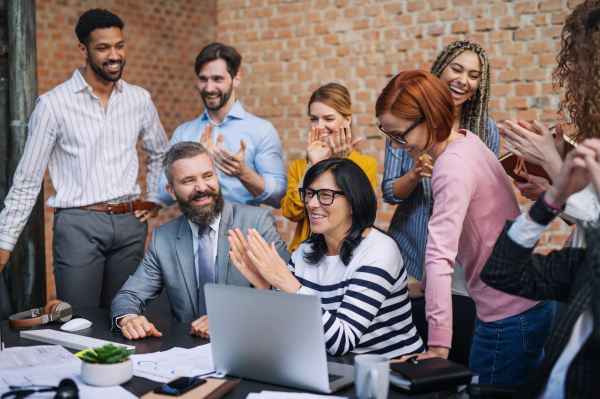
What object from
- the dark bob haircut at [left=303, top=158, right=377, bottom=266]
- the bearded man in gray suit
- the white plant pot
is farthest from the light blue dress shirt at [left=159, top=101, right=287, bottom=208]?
the white plant pot

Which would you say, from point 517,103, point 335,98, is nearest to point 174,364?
→ point 335,98

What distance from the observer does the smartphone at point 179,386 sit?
146cm

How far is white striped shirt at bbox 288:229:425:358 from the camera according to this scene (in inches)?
72.1

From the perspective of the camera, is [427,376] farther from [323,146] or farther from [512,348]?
[323,146]

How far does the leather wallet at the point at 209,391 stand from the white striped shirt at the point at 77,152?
5.75 feet

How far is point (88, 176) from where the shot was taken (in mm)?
3033

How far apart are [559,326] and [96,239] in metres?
2.26

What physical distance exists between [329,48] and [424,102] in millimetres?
2826

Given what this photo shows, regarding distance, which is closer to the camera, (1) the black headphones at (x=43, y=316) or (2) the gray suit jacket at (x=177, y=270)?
(1) the black headphones at (x=43, y=316)

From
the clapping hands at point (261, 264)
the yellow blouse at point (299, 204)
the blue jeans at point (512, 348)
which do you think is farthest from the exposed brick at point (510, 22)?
the clapping hands at point (261, 264)

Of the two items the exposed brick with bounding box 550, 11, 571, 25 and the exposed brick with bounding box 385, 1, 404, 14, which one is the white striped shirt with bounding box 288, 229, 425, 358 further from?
the exposed brick with bounding box 385, 1, 404, 14

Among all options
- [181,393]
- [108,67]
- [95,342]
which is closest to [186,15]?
[108,67]

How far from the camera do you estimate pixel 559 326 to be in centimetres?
145

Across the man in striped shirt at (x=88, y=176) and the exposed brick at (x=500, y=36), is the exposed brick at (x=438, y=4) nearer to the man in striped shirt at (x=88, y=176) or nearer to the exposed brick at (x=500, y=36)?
the exposed brick at (x=500, y=36)
